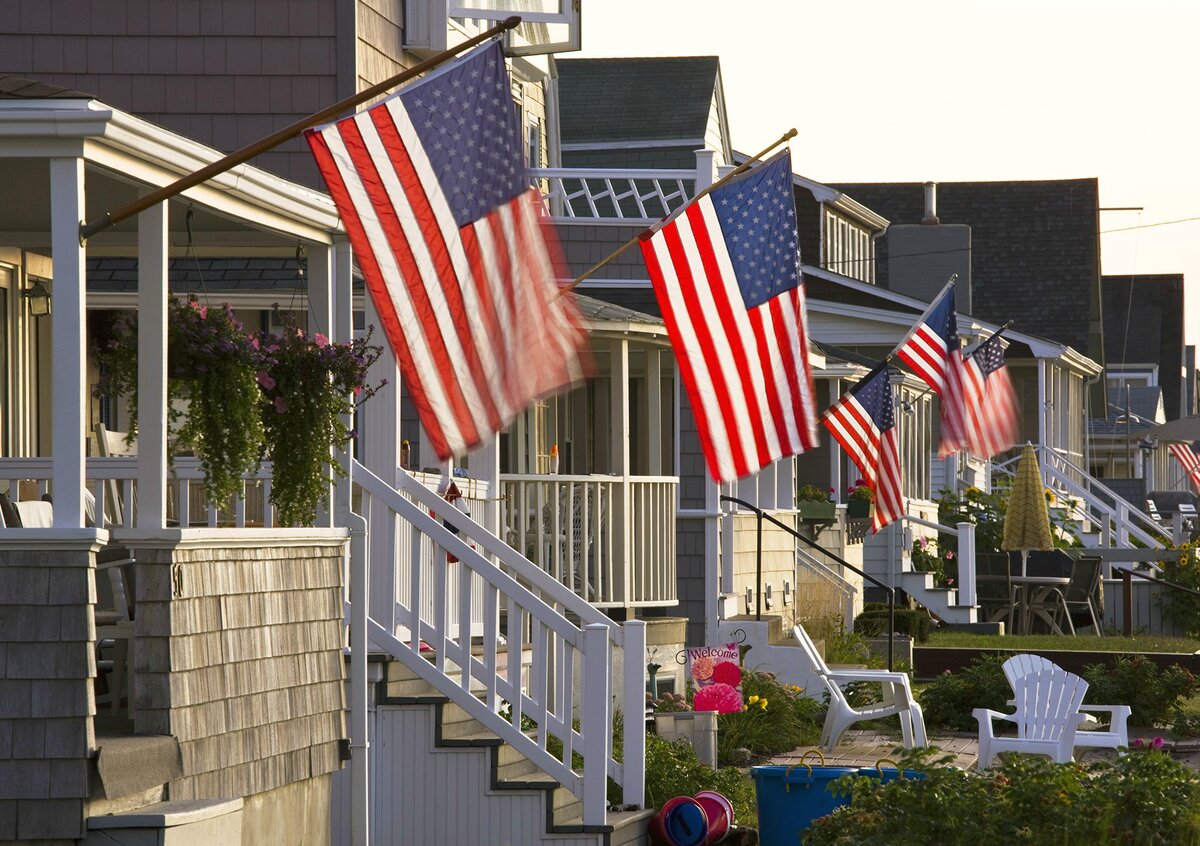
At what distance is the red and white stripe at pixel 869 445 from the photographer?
56.8ft

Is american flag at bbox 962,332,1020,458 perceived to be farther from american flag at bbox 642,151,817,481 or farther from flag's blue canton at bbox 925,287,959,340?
american flag at bbox 642,151,817,481

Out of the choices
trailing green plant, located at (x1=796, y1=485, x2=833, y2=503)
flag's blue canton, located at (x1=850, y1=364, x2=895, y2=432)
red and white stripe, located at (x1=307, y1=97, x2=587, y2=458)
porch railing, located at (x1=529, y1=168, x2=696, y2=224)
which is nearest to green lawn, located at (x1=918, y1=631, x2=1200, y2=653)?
trailing green plant, located at (x1=796, y1=485, x2=833, y2=503)

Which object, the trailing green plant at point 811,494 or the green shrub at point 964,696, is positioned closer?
the green shrub at point 964,696

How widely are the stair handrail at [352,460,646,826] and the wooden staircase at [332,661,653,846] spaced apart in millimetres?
125

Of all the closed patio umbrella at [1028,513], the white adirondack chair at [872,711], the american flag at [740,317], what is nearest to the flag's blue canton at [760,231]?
the american flag at [740,317]

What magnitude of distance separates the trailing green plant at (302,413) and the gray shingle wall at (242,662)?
30 cm

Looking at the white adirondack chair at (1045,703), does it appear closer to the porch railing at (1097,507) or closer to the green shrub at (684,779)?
the green shrub at (684,779)

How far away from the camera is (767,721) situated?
48.2 ft

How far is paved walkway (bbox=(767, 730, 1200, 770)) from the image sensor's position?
1387 centimetres

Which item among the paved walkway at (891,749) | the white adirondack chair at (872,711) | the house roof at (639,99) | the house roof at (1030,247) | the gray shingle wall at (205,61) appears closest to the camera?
the paved walkway at (891,749)

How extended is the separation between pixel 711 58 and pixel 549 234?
22.7m

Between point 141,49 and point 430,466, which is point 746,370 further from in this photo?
point 141,49

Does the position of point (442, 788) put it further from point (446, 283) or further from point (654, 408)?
point (654, 408)

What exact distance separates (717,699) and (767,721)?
1.93 metres
